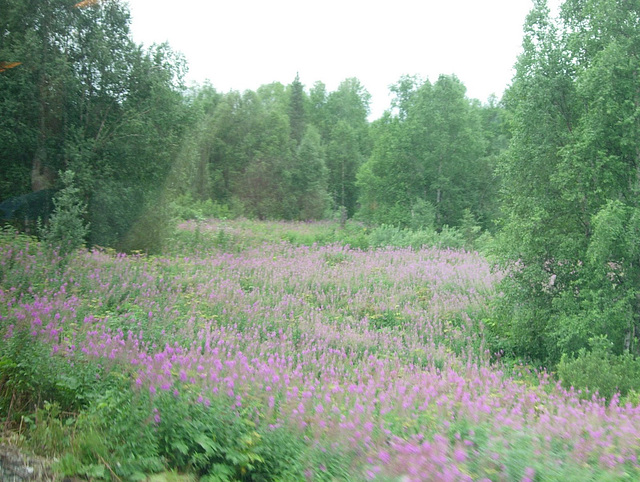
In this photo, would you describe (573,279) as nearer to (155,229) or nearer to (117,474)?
(117,474)

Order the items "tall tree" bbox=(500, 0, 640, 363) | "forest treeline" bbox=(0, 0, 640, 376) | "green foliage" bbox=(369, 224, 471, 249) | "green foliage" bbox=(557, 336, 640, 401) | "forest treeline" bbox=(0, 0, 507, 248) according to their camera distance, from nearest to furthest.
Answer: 1. "green foliage" bbox=(557, 336, 640, 401)
2. "tall tree" bbox=(500, 0, 640, 363)
3. "forest treeline" bbox=(0, 0, 640, 376)
4. "forest treeline" bbox=(0, 0, 507, 248)
5. "green foliage" bbox=(369, 224, 471, 249)

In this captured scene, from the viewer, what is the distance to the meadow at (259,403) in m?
3.33

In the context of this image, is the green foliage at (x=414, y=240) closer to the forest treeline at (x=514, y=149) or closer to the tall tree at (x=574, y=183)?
the forest treeline at (x=514, y=149)

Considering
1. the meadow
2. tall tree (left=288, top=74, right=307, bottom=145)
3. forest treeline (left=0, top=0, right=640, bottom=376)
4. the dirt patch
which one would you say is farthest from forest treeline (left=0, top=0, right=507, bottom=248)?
tall tree (left=288, top=74, right=307, bottom=145)

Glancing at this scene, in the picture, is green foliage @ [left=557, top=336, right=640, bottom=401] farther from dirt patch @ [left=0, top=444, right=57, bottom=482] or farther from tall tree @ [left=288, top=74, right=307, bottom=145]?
tall tree @ [left=288, top=74, right=307, bottom=145]

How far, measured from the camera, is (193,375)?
4.51 meters

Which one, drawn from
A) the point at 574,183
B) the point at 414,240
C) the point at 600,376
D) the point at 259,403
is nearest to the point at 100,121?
the point at 414,240

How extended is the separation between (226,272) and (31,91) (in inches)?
294

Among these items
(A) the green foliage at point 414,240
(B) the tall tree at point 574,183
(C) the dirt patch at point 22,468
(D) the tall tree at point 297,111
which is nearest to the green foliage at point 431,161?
(D) the tall tree at point 297,111

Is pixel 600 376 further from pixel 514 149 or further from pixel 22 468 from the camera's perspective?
pixel 22 468

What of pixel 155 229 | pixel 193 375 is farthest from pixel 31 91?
pixel 193 375

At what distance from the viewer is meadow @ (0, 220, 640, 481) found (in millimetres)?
3328

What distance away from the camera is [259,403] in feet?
13.7

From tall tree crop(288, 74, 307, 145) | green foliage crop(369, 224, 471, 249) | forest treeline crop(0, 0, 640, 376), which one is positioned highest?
tall tree crop(288, 74, 307, 145)
